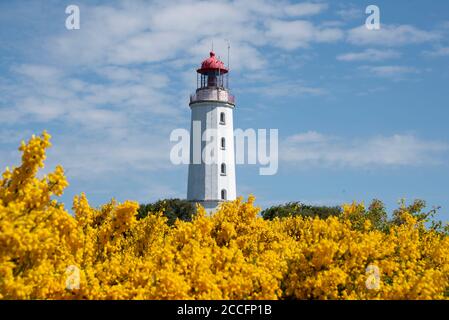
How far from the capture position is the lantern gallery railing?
189ft

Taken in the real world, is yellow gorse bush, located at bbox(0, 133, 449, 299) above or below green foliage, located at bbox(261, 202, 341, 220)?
below

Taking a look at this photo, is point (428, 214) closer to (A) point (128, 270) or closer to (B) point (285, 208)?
(A) point (128, 270)

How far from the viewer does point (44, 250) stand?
10211mm

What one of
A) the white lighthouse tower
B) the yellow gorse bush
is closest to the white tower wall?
the white lighthouse tower

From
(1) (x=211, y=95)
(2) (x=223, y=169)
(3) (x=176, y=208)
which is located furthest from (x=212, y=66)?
(3) (x=176, y=208)

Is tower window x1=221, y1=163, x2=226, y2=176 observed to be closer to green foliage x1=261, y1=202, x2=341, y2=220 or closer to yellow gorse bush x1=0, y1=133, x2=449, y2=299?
green foliage x1=261, y1=202, x2=341, y2=220

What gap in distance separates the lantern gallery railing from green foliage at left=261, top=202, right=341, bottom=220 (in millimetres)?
12025

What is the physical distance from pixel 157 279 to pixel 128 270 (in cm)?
187

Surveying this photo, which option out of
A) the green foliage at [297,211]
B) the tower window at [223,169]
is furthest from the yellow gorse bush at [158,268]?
the tower window at [223,169]

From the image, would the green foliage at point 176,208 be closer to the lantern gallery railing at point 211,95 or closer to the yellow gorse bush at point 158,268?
the lantern gallery railing at point 211,95

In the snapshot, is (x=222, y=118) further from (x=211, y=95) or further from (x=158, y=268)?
(x=158, y=268)

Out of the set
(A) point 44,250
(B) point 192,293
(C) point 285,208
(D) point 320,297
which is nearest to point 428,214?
(D) point 320,297

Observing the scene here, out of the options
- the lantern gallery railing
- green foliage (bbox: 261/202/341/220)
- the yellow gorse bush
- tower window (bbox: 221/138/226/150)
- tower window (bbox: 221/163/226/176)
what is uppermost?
the lantern gallery railing
